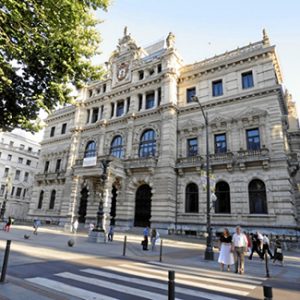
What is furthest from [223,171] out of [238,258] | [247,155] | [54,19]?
[54,19]

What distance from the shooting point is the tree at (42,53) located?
8.08 meters

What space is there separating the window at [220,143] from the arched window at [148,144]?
738 centimetres

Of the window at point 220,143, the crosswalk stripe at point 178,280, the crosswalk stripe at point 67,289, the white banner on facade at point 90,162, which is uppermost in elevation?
the window at point 220,143

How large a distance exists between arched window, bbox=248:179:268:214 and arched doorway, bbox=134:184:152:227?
11.0m

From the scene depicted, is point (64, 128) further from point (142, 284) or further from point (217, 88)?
point (142, 284)

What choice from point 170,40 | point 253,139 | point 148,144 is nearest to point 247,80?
point 253,139

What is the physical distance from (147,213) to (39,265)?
19455mm

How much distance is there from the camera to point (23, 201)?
186 ft

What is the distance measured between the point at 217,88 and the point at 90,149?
19.7 metres

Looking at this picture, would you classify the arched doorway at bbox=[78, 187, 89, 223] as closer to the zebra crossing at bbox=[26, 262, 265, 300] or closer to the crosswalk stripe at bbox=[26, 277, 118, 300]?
the zebra crossing at bbox=[26, 262, 265, 300]

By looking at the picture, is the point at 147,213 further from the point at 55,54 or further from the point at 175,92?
the point at 55,54

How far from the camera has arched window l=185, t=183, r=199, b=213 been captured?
85.5 feet

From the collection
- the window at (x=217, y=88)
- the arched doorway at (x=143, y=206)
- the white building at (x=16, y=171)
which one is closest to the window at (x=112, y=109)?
the arched doorway at (x=143, y=206)

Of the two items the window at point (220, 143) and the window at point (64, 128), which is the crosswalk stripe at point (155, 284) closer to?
the window at point (220, 143)
